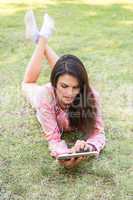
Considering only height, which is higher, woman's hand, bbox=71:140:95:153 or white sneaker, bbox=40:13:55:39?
white sneaker, bbox=40:13:55:39

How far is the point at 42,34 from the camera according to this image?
A: 3.40m

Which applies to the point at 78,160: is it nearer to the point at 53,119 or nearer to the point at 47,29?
the point at 53,119

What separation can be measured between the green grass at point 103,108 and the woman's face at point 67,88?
33 centimetres

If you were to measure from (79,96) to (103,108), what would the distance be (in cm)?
63

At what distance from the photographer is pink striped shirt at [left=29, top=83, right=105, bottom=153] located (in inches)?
105

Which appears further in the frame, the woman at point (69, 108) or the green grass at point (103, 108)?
the woman at point (69, 108)

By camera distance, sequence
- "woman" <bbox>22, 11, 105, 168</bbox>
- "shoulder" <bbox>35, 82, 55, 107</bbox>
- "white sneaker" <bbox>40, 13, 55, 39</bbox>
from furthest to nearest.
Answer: "white sneaker" <bbox>40, 13, 55, 39</bbox> < "shoulder" <bbox>35, 82, 55, 107</bbox> < "woman" <bbox>22, 11, 105, 168</bbox>

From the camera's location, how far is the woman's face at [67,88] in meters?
2.58

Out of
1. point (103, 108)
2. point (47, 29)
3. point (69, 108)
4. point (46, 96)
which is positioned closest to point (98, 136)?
point (69, 108)

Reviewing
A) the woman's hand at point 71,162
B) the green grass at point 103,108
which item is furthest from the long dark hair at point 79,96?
the woman's hand at point 71,162

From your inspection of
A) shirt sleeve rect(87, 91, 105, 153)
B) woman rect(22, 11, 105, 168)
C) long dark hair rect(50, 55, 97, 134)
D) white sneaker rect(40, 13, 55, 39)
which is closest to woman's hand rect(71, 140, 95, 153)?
woman rect(22, 11, 105, 168)

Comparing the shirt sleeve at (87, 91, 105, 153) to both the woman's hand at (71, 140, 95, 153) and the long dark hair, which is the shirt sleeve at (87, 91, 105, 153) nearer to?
the long dark hair

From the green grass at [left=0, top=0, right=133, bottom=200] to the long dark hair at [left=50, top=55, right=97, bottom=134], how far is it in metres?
0.20

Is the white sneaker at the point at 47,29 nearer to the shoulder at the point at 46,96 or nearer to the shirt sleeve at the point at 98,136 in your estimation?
the shoulder at the point at 46,96
